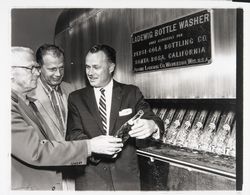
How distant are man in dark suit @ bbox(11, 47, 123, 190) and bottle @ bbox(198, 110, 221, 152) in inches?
20.9

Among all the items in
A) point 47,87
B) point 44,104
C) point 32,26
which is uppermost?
point 32,26

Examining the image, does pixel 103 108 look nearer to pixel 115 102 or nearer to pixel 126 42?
pixel 115 102

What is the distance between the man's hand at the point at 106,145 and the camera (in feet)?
7.14

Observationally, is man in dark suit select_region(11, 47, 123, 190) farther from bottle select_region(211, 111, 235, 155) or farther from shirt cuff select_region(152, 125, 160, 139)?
bottle select_region(211, 111, 235, 155)

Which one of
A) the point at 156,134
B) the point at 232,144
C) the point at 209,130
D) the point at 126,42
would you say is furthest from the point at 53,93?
the point at 232,144

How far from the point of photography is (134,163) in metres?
2.20

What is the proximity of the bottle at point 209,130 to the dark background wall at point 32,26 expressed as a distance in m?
1.13

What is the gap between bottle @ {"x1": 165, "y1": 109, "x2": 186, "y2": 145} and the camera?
2.20m

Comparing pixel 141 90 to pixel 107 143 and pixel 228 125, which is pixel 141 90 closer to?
pixel 107 143

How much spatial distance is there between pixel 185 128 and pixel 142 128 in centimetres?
28

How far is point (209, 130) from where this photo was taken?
6.95 ft

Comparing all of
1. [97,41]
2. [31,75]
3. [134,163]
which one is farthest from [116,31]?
[134,163]

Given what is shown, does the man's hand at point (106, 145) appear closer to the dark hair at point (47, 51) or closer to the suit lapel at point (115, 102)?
the suit lapel at point (115, 102)
